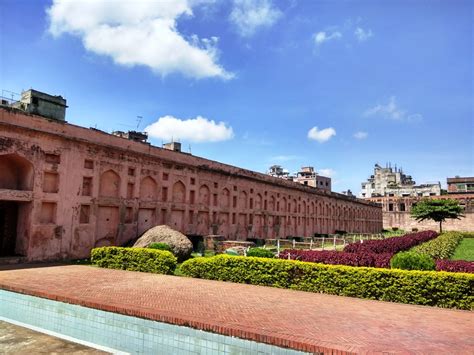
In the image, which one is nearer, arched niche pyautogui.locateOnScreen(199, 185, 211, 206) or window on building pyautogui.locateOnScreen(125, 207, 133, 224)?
window on building pyautogui.locateOnScreen(125, 207, 133, 224)

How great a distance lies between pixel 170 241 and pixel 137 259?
276 centimetres

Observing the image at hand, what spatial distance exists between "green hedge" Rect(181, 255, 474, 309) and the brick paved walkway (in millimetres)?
488

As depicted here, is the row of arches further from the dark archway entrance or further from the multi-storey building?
the dark archway entrance

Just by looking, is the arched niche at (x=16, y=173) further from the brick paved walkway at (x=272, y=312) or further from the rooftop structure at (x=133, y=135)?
the rooftop structure at (x=133, y=135)

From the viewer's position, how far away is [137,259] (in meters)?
13.3

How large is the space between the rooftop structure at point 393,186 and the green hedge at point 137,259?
74.8 m

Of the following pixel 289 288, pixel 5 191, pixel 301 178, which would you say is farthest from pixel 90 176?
pixel 301 178

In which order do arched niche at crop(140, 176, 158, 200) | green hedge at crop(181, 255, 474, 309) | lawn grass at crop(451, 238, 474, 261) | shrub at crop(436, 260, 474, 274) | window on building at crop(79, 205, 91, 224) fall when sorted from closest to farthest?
1. green hedge at crop(181, 255, 474, 309)
2. shrub at crop(436, 260, 474, 274)
3. window on building at crop(79, 205, 91, 224)
4. arched niche at crop(140, 176, 158, 200)
5. lawn grass at crop(451, 238, 474, 261)

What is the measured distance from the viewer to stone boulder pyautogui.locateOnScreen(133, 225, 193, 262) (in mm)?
15866

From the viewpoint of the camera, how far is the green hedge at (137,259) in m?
12.9

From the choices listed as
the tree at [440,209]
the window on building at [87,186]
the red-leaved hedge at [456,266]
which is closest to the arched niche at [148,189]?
the window on building at [87,186]


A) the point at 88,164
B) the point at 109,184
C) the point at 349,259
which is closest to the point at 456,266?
the point at 349,259

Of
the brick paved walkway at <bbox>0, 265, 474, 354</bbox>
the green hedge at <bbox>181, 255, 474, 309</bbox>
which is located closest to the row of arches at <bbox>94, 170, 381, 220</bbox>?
the brick paved walkway at <bbox>0, 265, 474, 354</bbox>

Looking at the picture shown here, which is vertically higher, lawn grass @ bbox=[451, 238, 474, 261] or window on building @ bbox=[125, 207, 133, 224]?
window on building @ bbox=[125, 207, 133, 224]
